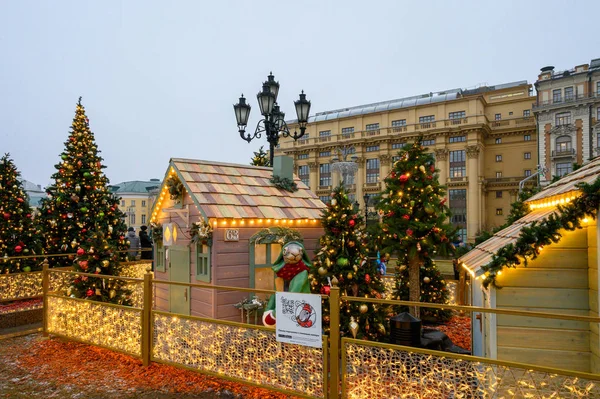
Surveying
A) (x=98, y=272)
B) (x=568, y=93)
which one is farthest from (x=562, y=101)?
(x=98, y=272)

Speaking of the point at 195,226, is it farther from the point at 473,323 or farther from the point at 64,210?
the point at 64,210

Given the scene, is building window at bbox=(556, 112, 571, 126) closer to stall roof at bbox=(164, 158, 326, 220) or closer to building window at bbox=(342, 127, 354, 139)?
building window at bbox=(342, 127, 354, 139)

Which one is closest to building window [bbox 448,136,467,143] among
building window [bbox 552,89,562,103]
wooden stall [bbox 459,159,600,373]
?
building window [bbox 552,89,562,103]

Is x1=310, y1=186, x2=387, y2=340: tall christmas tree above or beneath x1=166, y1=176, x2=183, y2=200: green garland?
beneath

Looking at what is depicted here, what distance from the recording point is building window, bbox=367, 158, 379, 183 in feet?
208

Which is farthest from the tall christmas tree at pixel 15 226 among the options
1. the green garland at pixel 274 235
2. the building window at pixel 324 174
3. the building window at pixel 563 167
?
the building window at pixel 563 167

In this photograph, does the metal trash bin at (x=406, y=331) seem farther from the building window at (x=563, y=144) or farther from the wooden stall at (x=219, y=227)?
the building window at (x=563, y=144)

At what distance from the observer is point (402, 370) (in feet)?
14.9

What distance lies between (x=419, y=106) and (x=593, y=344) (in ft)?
196

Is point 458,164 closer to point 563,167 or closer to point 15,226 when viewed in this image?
point 563,167

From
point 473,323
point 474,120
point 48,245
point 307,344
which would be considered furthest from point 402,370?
point 474,120

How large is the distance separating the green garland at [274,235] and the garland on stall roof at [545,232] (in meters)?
5.27

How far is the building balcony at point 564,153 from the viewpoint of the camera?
157 feet

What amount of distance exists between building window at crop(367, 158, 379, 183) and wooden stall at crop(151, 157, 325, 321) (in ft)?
176
